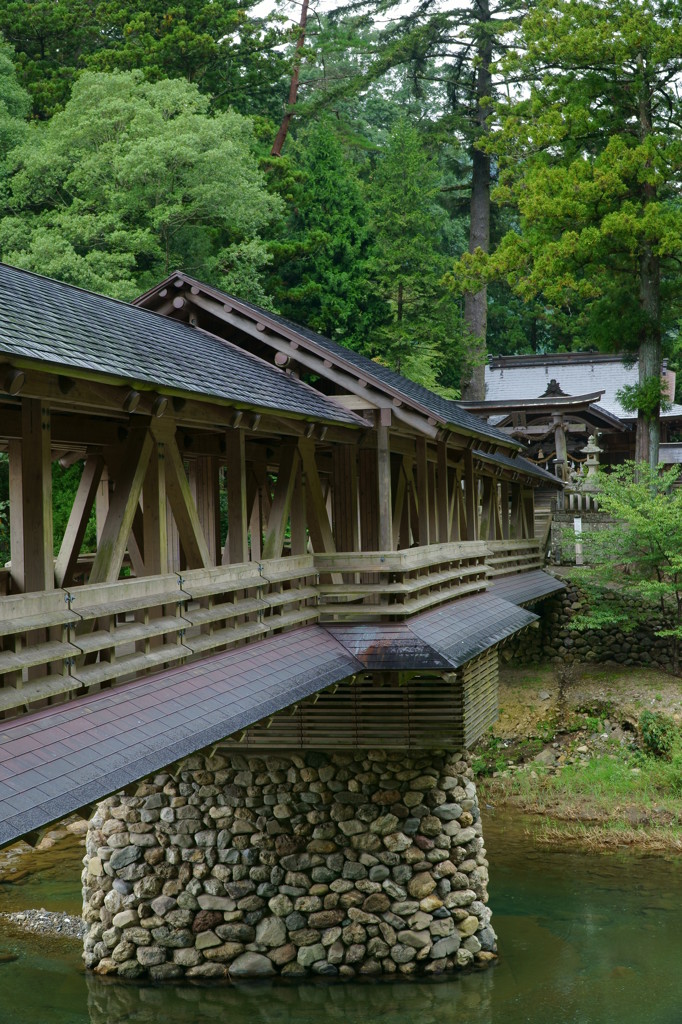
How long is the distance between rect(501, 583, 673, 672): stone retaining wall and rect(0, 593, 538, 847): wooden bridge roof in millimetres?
13368

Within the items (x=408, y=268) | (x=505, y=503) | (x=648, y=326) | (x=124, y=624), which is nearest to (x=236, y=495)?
(x=124, y=624)

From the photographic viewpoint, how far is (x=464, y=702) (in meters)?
12.2

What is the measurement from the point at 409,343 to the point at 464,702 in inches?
810

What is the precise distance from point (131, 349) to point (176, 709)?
3.18 m

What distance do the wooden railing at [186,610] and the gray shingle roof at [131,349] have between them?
1567 mm

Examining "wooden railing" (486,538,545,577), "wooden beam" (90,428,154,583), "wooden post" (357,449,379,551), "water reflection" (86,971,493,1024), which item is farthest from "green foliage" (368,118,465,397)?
"wooden beam" (90,428,154,583)

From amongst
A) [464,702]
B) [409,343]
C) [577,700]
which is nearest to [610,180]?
[409,343]

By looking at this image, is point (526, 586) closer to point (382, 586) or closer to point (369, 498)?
point (369, 498)

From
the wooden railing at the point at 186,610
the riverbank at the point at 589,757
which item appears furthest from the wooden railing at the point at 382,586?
the riverbank at the point at 589,757

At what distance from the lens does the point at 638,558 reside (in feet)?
74.4

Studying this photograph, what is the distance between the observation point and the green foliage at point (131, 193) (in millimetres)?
23000

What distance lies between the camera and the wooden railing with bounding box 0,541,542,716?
642cm

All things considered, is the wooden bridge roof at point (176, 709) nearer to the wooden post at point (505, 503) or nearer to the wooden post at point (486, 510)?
the wooden post at point (486, 510)

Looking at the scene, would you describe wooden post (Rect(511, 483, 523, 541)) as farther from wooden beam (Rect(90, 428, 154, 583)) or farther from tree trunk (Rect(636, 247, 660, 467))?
wooden beam (Rect(90, 428, 154, 583))
